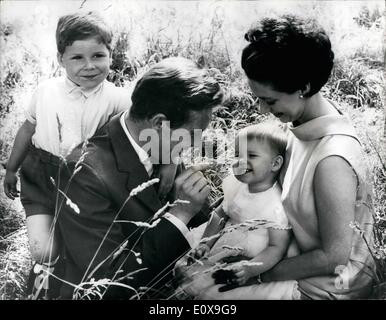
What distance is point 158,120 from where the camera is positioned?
10.4 feet

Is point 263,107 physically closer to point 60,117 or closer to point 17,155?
point 60,117

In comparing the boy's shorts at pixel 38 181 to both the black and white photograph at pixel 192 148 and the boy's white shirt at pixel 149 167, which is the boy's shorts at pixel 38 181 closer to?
the black and white photograph at pixel 192 148

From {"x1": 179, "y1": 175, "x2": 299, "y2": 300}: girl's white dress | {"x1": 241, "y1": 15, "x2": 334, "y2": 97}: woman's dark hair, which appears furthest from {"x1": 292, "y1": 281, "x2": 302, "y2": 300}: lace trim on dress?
{"x1": 241, "y1": 15, "x2": 334, "y2": 97}: woman's dark hair

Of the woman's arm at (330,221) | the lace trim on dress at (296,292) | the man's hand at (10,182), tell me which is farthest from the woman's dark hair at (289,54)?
the man's hand at (10,182)

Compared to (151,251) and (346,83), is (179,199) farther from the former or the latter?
(346,83)

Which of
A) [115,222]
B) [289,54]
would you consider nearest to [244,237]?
[115,222]

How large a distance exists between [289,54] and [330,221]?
77 cm

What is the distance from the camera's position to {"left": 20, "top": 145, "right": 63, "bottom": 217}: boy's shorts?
10.5 ft

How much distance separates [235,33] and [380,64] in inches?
28.3

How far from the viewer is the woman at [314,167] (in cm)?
302

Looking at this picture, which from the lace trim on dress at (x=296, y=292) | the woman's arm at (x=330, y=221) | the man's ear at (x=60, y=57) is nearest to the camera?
the woman's arm at (x=330, y=221)

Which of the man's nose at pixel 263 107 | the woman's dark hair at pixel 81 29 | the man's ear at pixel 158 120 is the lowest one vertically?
the man's ear at pixel 158 120

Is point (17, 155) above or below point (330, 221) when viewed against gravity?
above

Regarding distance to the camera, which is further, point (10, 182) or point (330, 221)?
point (10, 182)
